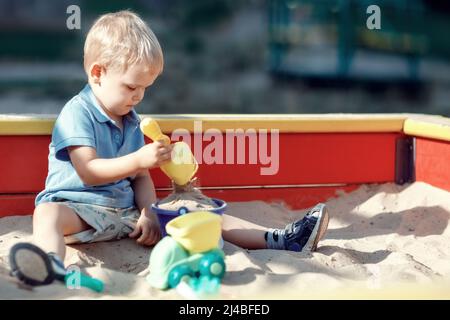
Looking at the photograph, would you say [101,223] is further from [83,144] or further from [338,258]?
[338,258]

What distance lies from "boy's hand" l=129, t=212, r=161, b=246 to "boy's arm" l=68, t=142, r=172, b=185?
0.45 ft

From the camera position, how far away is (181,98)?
6652 mm

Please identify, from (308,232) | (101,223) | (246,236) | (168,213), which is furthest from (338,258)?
(101,223)

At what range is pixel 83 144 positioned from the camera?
1.77 metres

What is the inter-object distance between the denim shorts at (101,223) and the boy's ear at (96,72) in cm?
29

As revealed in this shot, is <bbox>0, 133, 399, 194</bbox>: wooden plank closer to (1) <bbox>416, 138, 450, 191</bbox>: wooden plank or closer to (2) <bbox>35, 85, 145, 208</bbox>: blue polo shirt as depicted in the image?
(1) <bbox>416, 138, 450, 191</bbox>: wooden plank

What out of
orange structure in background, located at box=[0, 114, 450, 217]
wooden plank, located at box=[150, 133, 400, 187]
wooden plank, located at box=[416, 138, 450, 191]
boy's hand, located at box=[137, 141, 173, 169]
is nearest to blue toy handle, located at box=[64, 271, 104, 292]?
boy's hand, located at box=[137, 141, 173, 169]

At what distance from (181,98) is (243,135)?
4.37 metres

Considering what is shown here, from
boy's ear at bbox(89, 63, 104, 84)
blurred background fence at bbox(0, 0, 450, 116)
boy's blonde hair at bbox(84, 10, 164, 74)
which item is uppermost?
boy's blonde hair at bbox(84, 10, 164, 74)

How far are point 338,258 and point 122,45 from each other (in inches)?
27.2

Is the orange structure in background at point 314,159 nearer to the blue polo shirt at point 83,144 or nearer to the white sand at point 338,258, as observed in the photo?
the white sand at point 338,258

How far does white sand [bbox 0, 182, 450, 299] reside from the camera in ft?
4.68

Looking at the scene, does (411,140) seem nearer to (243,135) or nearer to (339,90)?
(243,135)
